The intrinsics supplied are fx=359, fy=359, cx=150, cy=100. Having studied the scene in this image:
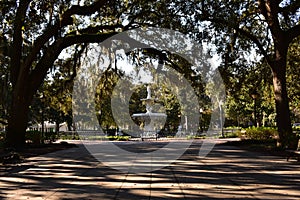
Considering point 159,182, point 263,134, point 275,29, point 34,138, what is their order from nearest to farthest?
point 159,182, point 275,29, point 34,138, point 263,134

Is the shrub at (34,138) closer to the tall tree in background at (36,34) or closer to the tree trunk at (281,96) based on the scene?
the tall tree in background at (36,34)

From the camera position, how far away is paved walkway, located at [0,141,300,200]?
572 cm

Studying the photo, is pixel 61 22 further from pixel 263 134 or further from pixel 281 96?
pixel 263 134

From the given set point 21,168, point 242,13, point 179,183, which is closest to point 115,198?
point 179,183

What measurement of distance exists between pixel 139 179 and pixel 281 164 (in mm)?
4309

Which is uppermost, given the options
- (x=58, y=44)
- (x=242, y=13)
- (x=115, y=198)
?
(x=242, y=13)

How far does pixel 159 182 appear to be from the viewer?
6941mm

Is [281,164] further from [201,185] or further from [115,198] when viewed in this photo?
[115,198]

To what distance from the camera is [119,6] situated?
52.0ft

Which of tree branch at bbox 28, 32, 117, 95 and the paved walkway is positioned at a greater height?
tree branch at bbox 28, 32, 117, 95

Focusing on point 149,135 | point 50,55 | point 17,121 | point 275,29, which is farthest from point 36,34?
point 149,135

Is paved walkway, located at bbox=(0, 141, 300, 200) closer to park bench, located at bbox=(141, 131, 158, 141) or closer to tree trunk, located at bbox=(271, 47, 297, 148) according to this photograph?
tree trunk, located at bbox=(271, 47, 297, 148)

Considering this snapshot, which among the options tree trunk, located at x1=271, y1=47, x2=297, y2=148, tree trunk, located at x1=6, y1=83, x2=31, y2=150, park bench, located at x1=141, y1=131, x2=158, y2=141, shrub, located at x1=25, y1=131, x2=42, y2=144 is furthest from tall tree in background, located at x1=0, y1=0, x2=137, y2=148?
park bench, located at x1=141, y1=131, x2=158, y2=141

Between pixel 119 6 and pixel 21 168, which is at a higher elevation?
pixel 119 6
